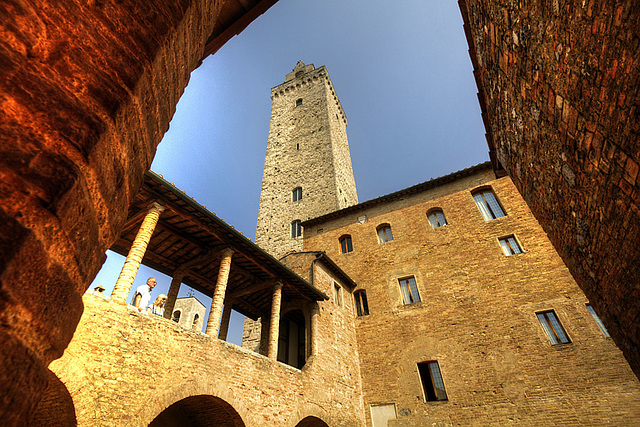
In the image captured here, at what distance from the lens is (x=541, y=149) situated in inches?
174

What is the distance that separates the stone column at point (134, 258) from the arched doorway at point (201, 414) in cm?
270

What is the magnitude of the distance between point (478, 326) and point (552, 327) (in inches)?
90.4

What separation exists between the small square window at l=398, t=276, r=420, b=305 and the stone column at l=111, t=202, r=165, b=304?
33.9 feet

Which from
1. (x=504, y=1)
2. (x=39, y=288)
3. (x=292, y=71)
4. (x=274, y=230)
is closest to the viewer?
(x=39, y=288)

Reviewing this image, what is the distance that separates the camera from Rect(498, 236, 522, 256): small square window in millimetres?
12984

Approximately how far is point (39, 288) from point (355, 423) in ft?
40.2

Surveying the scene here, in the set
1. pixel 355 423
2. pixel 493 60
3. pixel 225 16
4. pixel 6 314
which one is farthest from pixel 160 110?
pixel 355 423

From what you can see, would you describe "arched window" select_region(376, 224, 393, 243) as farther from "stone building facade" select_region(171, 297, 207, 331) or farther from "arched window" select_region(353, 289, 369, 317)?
"stone building facade" select_region(171, 297, 207, 331)

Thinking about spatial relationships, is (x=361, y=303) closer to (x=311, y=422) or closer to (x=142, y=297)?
(x=311, y=422)

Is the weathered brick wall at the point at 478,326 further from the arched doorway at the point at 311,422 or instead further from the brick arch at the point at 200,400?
the brick arch at the point at 200,400

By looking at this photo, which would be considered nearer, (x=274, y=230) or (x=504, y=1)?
(x=504, y=1)

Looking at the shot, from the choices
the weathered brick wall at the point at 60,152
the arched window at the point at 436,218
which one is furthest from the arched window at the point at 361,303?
the weathered brick wall at the point at 60,152

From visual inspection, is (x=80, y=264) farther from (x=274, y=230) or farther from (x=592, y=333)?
(x=274, y=230)

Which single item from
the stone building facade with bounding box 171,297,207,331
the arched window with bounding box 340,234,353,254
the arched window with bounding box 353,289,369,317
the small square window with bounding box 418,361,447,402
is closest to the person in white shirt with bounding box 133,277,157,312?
the arched window with bounding box 353,289,369,317
